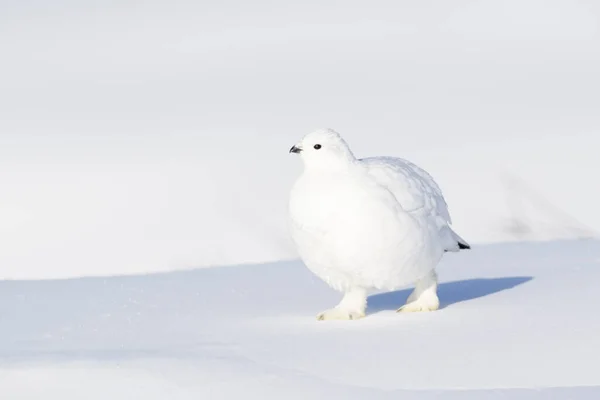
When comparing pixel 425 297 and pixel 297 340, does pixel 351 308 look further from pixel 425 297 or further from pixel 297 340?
pixel 297 340

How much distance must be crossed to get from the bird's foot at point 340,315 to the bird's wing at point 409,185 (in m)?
0.83

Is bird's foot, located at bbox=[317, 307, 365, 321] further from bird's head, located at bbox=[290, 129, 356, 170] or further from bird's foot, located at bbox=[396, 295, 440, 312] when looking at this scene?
bird's head, located at bbox=[290, 129, 356, 170]

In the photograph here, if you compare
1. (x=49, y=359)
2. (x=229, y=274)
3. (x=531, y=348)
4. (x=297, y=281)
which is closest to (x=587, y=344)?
(x=531, y=348)

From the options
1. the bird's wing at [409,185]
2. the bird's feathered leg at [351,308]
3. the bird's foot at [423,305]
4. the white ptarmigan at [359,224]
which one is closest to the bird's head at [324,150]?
the white ptarmigan at [359,224]

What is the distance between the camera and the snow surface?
7914 mm

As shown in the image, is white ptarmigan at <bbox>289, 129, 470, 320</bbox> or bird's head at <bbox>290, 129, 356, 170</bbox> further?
bird's head at <bbox>290, 129, 356, 170</bbox>

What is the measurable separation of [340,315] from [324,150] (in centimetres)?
119

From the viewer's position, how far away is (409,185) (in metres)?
10.1

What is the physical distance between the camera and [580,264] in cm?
1257

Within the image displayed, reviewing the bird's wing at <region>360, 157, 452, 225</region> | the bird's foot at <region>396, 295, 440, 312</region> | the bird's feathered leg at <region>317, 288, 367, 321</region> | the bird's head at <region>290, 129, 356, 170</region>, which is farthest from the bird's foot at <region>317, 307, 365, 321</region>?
the bird's head at <region>290, 129, 356, 170</region>

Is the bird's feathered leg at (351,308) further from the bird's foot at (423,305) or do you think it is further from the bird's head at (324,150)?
the bird's head at (324,150)

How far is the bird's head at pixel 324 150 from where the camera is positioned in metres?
10.0

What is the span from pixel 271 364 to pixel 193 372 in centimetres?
50

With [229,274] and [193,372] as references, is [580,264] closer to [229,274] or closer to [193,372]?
[229,274]
